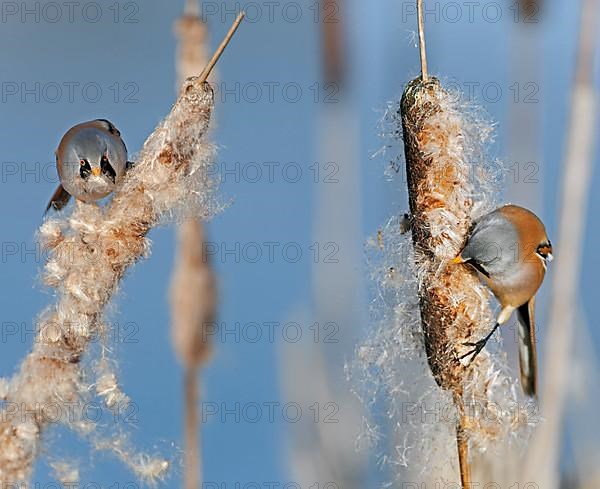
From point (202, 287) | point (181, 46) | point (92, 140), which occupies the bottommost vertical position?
point (202, 287)

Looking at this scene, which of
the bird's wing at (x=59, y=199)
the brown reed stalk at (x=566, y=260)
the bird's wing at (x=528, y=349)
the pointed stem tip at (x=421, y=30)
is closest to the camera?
the pointed stem tip at (x=421, y=30)

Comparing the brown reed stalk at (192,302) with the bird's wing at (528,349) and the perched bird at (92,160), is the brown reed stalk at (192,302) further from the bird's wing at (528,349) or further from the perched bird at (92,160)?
the bird's wing at (528,349)

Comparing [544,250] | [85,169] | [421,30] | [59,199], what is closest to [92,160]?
[85,169]

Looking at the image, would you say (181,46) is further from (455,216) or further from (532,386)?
(532,386)

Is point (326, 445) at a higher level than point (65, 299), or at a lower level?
lower

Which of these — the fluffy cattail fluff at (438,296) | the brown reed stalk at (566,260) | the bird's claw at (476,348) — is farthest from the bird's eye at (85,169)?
the brown reed stalk at (566,260)

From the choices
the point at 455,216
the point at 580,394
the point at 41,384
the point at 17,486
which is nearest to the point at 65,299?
the point at 41,384

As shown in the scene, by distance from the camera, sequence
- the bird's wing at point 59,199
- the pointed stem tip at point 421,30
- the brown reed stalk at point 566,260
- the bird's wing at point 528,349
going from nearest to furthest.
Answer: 1. the pointed stem tip at point 421,30
2. the bird's wing at point 528,349
3. the bird's wing at point 59,199
4. the brown reed stalk at point 566,260
